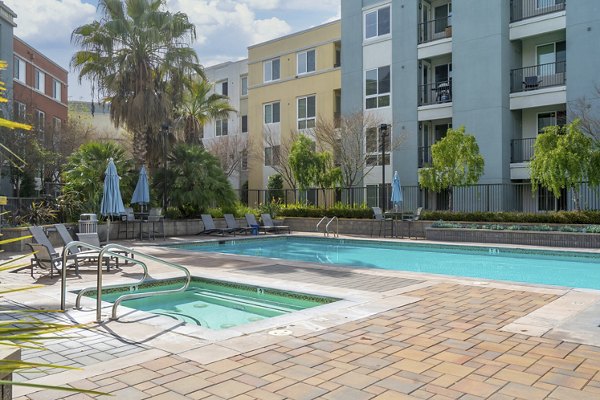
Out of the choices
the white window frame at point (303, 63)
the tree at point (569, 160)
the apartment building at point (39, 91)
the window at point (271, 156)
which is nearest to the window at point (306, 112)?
the white window frame at point (303, 63)

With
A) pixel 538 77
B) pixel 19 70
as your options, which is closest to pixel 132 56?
pixel 19 70

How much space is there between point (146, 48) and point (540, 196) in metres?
18.0

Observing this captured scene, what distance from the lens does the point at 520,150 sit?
74.9ft

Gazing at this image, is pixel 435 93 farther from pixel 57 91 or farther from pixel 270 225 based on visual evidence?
pixel 57 91

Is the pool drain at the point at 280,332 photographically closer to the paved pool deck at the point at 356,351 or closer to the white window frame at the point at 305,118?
the paved pool deck at the point at 356,351

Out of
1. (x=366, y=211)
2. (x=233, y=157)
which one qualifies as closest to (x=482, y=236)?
(x=366, y=211)

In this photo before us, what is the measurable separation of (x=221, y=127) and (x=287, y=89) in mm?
8269

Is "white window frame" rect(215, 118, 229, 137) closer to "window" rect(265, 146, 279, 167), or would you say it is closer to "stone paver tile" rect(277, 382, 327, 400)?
"window" rect(265, 146, 279, 167)

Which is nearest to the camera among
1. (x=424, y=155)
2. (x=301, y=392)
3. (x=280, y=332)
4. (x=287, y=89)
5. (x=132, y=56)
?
(x=301, y=392)

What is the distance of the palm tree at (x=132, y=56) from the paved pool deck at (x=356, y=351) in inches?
587

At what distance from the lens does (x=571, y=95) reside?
2073 cm

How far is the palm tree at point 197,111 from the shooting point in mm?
27938

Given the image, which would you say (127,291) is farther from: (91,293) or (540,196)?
(540,196)

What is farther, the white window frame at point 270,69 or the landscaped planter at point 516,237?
the white window frame at point 270,69
